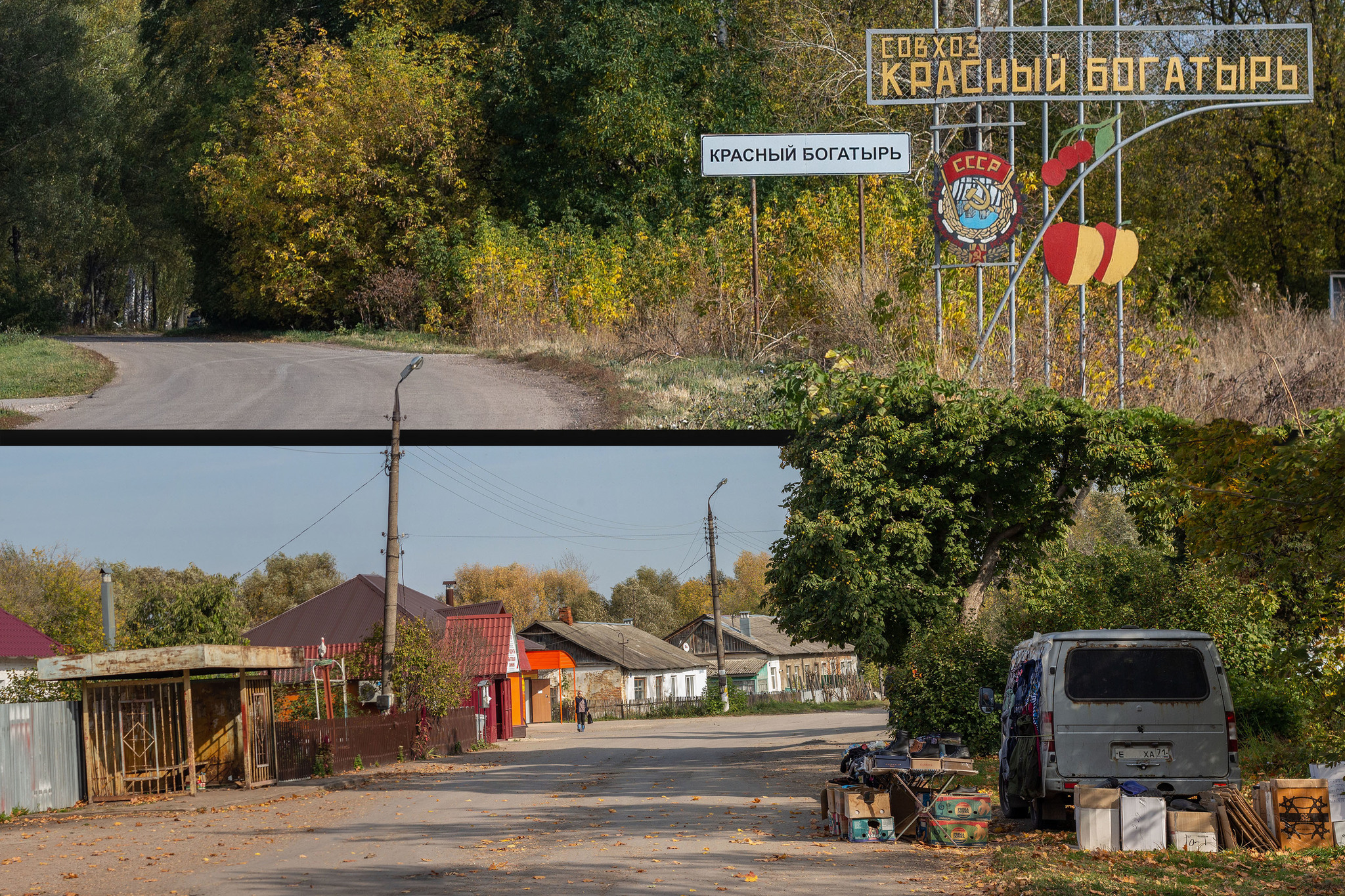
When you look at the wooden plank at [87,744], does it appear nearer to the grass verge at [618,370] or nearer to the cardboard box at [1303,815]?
the grass verge at [618,370]

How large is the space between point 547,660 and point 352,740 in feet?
92.2

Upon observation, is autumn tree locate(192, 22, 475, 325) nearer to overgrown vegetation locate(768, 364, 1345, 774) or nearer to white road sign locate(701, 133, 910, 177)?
white road sign locate(701, 133, 910, 177)

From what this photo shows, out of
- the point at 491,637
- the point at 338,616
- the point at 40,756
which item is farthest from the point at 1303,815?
the point at 338,616

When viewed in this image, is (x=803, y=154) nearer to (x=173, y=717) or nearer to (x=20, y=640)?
(x=173, y=717)

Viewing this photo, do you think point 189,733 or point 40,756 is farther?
point 189,733

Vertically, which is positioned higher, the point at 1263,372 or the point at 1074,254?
the point at 1074,254

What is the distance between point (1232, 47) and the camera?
16.2 m

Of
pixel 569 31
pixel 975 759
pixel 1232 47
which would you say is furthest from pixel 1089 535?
pixel 569 31

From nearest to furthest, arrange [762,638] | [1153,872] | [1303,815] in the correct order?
1. [1153,872]
2. [1303,815]
3. [762,638]

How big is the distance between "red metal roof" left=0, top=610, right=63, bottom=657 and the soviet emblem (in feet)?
96.6

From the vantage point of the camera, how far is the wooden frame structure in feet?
62.6

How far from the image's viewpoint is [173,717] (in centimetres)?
2092

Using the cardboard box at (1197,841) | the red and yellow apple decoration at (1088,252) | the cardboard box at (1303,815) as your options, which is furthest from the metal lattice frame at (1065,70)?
the cardboard box at (1197,841)

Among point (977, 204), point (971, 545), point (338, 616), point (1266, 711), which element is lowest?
point (338, 616)
